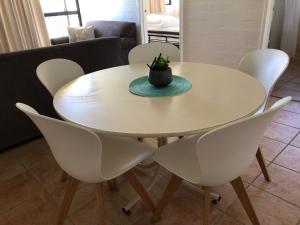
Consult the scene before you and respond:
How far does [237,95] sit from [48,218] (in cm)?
132

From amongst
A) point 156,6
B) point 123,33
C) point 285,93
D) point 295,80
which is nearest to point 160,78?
point 285,93

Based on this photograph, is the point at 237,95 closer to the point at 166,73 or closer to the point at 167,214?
the point at 166,73

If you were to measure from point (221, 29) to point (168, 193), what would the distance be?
264 centimetres

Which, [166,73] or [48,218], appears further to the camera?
[48,218]

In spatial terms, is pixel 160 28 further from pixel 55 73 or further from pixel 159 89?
pixel 159 89

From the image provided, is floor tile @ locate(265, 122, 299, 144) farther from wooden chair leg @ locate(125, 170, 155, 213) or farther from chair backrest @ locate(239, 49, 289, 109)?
wooden chair leg @ locate(125, 170, 155, 213)

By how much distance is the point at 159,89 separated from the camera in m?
1.40

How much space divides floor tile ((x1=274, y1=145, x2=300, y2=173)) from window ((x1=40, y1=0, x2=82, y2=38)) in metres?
4.83

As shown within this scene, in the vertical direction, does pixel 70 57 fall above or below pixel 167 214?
above

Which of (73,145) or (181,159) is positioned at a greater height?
(73,145)

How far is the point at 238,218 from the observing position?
1.42m

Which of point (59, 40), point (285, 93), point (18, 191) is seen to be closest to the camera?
point (18, 191)

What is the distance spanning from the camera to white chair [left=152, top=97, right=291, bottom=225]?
88 centimetres

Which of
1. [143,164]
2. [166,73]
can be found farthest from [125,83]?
[143,164]
